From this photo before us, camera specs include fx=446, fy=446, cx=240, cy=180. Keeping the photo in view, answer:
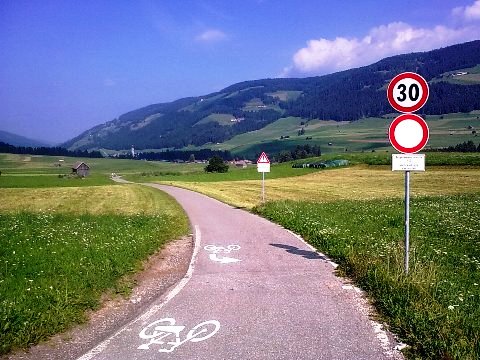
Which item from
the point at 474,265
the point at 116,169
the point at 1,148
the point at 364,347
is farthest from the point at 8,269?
the point at 1,148

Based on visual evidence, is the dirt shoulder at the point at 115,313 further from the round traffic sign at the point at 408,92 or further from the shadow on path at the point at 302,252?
the round traffic sign at the point at 408,92

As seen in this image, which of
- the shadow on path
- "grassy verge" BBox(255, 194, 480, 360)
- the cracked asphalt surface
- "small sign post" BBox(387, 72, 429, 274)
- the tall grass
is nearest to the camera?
the cracked asphalt surface

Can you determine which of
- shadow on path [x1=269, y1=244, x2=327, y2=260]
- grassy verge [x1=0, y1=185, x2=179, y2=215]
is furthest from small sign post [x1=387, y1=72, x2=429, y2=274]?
grassy verge [x1=0, y1=185, x2=179, y2=215]

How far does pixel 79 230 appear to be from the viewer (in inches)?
547

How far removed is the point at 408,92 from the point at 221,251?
6.12 m

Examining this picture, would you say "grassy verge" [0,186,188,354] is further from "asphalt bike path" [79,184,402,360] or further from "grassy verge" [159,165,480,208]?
"grassy verge" [159,165,480,208]

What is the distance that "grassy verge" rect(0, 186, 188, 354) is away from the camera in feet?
19.2

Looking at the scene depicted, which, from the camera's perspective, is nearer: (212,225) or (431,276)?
(431,276)

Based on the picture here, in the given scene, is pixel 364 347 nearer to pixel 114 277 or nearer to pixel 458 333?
pixel 458 333

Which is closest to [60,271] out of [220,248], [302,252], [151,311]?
[151,311]

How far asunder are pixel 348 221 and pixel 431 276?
8.86 meters

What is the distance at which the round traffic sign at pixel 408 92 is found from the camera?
8.42 meters

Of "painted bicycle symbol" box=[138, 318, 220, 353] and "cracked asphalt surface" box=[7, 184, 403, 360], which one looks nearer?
"cracked asphalt surface" box=[7, 184, 403, 360]

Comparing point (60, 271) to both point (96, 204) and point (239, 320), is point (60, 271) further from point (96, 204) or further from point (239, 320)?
point (96, 204)
